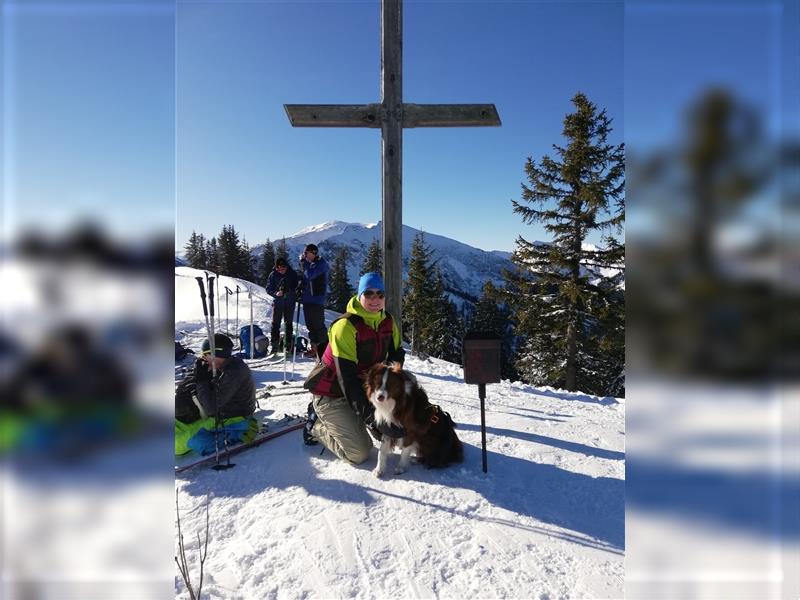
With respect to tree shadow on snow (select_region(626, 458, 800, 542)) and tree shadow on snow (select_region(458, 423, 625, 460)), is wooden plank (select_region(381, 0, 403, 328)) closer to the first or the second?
Answer: tree shadow on snow (select_region(458, 423, 625, 460))

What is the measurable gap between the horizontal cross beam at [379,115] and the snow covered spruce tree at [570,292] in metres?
9.47

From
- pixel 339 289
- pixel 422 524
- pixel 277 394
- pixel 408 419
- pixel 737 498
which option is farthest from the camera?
pixel 339 289

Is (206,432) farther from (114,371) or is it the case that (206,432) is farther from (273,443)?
(114,371)

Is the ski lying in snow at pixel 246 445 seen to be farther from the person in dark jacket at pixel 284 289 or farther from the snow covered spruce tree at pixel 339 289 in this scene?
the snow covered spruce tree at pixel 339 289

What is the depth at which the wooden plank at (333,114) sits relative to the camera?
3920 millimetres

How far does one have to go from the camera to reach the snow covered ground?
2160mm

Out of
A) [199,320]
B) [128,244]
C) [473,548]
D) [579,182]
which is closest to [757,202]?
[128,244]

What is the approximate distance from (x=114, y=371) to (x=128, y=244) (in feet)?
0.89

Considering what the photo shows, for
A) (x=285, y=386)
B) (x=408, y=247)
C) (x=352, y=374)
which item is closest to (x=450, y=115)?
(x=352, y=374)

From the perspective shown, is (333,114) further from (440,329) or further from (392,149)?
(440,329)

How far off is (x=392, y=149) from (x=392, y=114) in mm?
331

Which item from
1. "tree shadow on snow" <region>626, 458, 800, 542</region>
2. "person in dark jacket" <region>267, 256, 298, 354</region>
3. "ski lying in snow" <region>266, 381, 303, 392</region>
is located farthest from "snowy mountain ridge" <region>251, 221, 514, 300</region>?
"tree shadow on snow" <region>626, 458, 800, 542</region>

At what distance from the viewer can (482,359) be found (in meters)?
3.28

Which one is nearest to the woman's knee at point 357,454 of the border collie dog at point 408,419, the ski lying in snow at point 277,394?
the border collie dog at point 408,419
